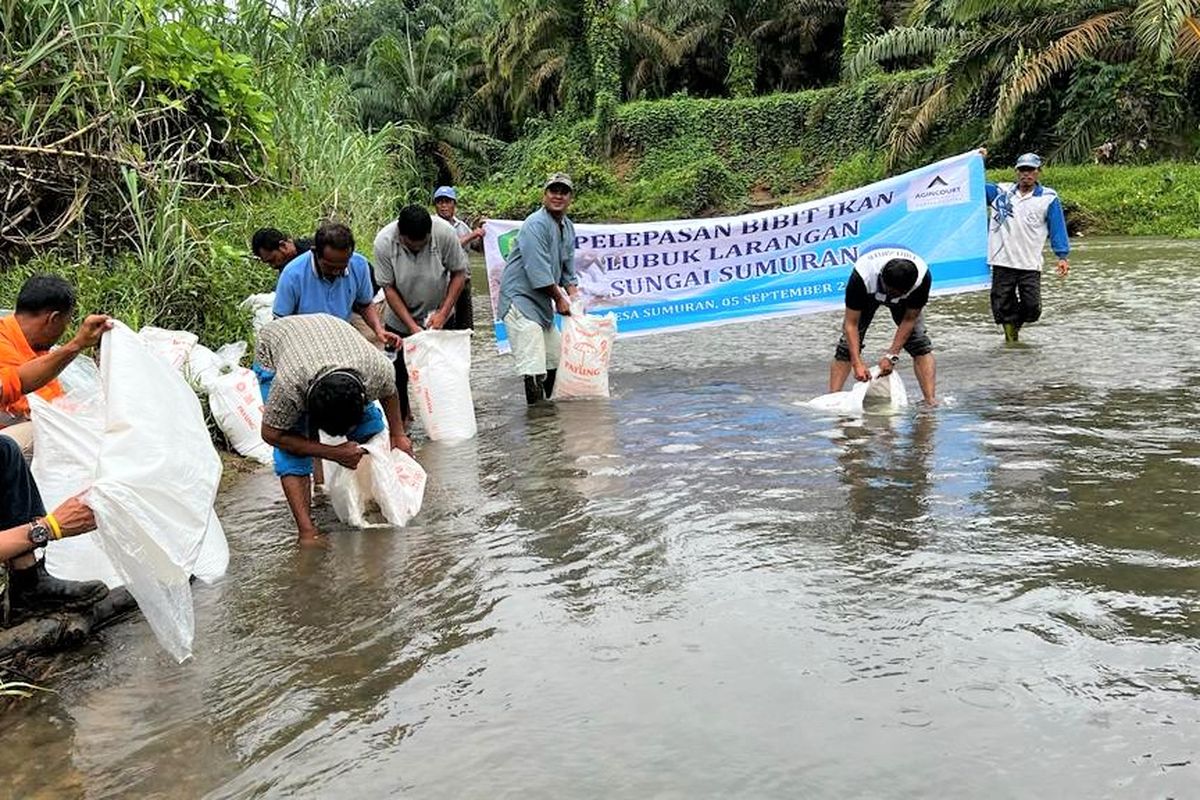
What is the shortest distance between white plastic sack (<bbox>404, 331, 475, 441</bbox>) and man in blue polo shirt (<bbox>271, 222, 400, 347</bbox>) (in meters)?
0.65

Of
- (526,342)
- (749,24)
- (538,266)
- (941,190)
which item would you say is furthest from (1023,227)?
(749,24)

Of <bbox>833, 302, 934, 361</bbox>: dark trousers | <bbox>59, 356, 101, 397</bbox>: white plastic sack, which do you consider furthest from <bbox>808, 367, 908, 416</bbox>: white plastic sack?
<bbox>59, 356, 101, 397</bbox>: white plastic sack

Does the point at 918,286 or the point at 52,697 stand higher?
the point at 918,286

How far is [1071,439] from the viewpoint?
516 centimetres

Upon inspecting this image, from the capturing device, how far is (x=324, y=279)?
16.8ft

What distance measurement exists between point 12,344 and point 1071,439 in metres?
4.56

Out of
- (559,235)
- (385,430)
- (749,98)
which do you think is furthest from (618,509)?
(749,98)

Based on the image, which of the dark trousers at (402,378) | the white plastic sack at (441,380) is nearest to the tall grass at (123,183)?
the dark trousers at (402,378)

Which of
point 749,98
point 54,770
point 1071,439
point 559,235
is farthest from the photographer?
point 749,98

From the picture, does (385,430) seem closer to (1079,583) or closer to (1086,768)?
(1079,583)

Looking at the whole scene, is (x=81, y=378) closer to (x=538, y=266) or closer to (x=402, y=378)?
(x=402, y=378)

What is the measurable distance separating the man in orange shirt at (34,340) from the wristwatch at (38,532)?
0.73 meters

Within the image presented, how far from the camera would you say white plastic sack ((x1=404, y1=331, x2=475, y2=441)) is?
5.97m

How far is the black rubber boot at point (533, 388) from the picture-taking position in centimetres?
688
